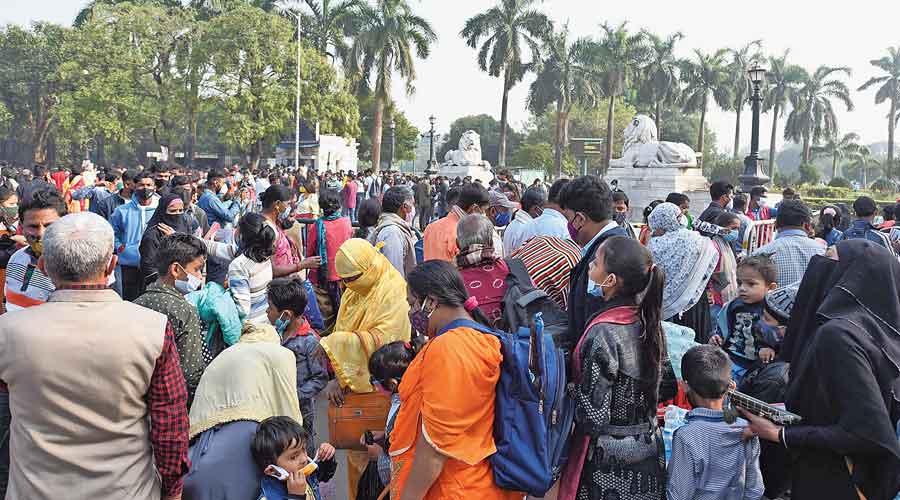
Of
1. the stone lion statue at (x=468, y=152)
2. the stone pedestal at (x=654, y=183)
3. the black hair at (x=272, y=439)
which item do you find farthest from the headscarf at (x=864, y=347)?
the stone lion statue at (x=468, y=152)

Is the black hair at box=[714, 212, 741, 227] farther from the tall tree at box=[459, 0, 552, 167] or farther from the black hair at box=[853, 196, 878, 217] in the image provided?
the tall tree at box=[459, 0, 552, 167]

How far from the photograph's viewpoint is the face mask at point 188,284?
359 cm

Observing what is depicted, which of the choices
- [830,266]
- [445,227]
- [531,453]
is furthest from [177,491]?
[445,227]

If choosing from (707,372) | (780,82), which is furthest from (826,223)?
(780,82)

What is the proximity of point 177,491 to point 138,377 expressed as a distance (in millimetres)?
503

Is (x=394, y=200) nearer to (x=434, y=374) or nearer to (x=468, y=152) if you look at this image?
(x=434, y=374)

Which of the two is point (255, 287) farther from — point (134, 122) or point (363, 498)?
point (134, 122)

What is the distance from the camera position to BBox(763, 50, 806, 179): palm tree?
56875mm

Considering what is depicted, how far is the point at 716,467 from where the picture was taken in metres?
3.01

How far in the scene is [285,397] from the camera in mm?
3066

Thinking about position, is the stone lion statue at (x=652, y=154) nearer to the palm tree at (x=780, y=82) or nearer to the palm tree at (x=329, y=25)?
the palm tree at (x=329, y=25)

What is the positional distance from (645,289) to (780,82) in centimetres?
6139

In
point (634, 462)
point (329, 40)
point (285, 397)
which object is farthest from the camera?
point (329, 40)

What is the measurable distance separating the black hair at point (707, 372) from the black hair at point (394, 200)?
3348mm
